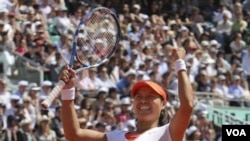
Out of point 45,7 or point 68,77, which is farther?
point 45,7

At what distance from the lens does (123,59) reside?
50.6 feet

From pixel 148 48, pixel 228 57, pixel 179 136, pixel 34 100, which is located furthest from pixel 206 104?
pixel 179 136

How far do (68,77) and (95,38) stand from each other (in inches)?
56.1

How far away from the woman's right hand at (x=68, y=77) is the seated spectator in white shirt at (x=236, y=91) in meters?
11.5

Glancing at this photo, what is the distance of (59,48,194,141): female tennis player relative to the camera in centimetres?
533

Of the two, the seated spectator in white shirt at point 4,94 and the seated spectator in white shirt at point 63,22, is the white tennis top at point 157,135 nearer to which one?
the seated spectator in white shirt at point 4,94

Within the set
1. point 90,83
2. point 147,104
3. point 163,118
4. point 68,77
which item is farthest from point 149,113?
point 90,83

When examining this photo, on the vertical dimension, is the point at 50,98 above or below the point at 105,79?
above

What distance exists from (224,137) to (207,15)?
12.8 meters

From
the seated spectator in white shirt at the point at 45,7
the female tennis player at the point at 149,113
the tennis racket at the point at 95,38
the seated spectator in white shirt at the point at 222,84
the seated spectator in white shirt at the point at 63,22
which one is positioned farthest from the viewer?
the seated spectator in white shirt at the point at 222,84

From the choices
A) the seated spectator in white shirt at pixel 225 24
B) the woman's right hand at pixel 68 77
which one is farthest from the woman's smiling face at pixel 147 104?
the seated spectator in white shirt at pixel 225 24

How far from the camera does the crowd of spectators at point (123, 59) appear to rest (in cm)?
1280

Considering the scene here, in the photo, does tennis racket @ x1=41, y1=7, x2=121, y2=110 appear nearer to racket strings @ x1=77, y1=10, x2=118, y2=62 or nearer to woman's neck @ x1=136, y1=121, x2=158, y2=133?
racket strings @ x1=77, y1=10, x2=118, y2=62

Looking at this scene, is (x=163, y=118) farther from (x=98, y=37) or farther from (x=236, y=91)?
(x=236, y=91)
